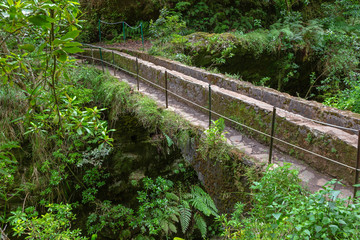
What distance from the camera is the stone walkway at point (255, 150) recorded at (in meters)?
3.41

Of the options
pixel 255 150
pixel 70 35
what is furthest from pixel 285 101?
pixel 70 35

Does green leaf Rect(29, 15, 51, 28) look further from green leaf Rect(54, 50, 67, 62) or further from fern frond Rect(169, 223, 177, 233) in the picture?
fern frond Rect(169, 223, 177, 233)

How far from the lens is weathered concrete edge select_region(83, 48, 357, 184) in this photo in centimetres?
339

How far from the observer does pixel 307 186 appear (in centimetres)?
331

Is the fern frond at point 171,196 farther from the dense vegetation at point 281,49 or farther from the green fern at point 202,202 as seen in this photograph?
the dense vegetation at point 281,49

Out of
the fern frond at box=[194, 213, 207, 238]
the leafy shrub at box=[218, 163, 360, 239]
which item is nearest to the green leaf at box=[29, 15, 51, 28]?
the leafy shrub at box=[218, 163, 360, 239]

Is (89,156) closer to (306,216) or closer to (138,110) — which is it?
(138,110)

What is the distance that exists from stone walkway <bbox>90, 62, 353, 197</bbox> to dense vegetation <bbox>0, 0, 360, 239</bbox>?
29 cm

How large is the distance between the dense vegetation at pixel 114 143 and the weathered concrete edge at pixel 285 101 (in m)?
1.36

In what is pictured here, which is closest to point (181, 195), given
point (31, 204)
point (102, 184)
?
point (102, 184)

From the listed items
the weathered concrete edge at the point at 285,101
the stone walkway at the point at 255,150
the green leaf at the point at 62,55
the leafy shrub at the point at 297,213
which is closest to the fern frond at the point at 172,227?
the stone walkway at the point at 255,150

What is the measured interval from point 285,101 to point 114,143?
4581 mm

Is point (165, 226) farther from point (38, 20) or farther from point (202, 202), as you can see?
point (38, 20)

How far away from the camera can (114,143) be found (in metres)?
7.52
